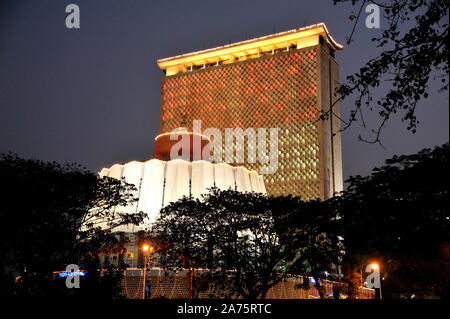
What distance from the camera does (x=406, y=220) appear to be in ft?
48.2

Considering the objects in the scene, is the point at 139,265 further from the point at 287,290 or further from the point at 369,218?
the point at 369,218

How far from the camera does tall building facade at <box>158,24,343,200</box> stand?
10012 centimetres

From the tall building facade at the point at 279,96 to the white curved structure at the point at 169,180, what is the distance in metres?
52.5

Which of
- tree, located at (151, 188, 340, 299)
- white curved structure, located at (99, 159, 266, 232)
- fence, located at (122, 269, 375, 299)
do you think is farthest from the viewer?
white curved structure, located at (99, 159, 266, 232)

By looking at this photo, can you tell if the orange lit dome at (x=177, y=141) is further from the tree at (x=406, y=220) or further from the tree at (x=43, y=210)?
the tree at (x=406, y=220)

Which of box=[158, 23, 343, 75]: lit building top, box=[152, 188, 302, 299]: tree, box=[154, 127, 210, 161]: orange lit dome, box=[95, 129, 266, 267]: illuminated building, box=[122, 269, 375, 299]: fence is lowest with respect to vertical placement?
box=[122, 269, 375, 299]: fence

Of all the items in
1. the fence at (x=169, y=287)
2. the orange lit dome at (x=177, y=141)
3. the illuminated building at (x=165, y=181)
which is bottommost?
the fence at (x=169, y=287)

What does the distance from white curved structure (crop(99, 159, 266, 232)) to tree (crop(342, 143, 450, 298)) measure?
81.6ft

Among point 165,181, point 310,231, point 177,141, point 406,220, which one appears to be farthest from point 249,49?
point 406,220

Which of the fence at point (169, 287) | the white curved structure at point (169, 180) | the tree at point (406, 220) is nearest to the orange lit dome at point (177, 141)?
the white curved structure at point (169, 180)

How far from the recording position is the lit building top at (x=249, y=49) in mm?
106750

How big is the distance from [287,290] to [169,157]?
2272 cm

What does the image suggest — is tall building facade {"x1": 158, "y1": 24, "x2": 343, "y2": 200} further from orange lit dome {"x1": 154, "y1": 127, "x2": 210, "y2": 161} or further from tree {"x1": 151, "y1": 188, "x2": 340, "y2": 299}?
tree {"x1": 151, "y1": 188, "x2": 340, "y2": 299}

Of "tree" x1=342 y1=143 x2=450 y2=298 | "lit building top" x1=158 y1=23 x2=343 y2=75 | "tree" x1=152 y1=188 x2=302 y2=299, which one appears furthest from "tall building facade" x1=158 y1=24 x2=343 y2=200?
"tree" x1=342 y1=143 x2=450 y2=298
